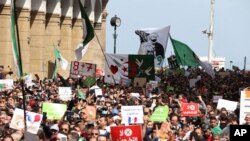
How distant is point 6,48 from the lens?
5516 cm

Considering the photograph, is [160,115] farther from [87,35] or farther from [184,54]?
[184,54]

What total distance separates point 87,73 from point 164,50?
9.48 ft

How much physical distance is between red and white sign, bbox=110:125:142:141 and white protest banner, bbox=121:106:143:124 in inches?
196

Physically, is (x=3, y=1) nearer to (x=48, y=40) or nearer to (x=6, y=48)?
(x=6, y=48)

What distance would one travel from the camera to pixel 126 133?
19469 millimetres

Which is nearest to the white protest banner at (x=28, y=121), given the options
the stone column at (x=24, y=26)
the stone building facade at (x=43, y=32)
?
the stone building facade at (x=43, y=32)

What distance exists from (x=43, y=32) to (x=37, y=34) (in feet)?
1.35

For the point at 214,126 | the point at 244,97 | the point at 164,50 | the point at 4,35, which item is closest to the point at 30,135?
the point at 214,126

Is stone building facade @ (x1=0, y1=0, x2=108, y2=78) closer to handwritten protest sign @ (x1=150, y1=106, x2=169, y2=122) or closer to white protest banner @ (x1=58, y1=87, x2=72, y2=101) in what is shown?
white protest banner @ (x1=58, y1=87, x2=72, y2=101)

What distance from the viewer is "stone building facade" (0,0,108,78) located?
55.3 meters

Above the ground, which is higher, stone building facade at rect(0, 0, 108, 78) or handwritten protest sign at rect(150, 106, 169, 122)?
stone building facade at rect(0, 0, 108, 78)

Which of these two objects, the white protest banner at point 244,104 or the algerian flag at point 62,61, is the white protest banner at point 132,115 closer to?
the white protest banner at point 244,104

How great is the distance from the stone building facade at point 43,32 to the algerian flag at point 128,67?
855cm

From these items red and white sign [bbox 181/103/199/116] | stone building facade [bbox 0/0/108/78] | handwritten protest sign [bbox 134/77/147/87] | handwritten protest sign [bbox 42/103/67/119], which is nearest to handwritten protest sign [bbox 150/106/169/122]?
handwritten protest sign [bbox 42/103/67/119]
